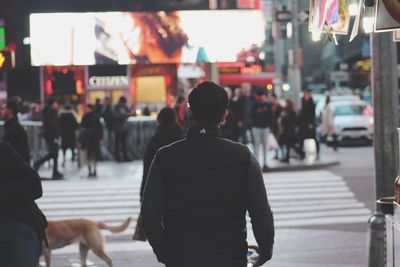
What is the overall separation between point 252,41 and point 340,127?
4733mm

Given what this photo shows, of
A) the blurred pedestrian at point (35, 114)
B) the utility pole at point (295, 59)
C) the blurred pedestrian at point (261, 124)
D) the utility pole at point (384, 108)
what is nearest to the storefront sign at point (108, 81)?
the utility pole at point (295, 59)

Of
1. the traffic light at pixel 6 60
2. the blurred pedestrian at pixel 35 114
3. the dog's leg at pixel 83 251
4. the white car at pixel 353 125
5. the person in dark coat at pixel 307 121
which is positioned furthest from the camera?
the white car at pixel 353 125

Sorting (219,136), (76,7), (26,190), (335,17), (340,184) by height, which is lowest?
(340,184)

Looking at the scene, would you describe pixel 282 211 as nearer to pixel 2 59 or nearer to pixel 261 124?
pixel 261 124

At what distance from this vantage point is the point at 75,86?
130 ft

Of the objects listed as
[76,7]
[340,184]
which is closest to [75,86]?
[76,7]

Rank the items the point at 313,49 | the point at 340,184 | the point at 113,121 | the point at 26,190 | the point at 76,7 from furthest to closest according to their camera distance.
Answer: the point at 313,49 → the point at 76,7 → the point at 113,121 → the point at 340,184 → the point at 26,190

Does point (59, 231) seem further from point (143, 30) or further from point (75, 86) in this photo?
point (75, 86)

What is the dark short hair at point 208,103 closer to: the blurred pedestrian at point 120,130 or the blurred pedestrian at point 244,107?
the blurred pedestrian at point 244,107

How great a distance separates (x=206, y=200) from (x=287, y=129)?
18.6 meters

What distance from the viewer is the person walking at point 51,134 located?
67.6 ft

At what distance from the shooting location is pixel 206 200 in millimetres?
4480

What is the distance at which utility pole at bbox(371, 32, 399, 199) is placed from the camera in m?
9.77

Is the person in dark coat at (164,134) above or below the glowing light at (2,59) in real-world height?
below
